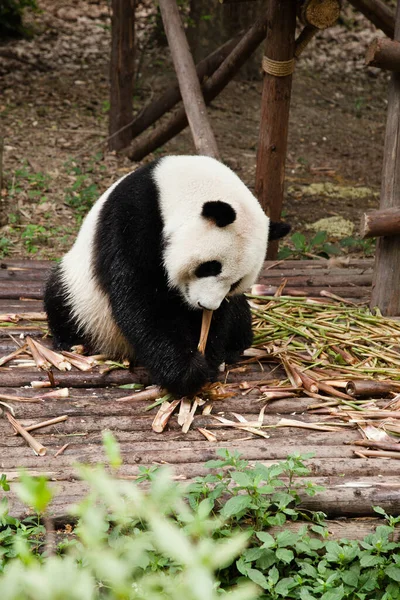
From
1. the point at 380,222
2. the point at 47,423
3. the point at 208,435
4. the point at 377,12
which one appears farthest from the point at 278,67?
the point at 47,423

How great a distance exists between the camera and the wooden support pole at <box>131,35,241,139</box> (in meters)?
6.45

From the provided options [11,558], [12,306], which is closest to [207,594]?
[11,558]

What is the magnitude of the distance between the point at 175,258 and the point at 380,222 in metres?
1.57

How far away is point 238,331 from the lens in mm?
3830

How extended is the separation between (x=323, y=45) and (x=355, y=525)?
31.8 feet

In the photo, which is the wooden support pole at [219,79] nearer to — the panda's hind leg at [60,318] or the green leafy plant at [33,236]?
the green leafy plant at [33,236]

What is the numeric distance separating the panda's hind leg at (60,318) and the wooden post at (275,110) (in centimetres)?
201

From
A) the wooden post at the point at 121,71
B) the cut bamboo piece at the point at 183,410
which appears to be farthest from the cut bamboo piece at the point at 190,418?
the wooden post at the point at 121,71

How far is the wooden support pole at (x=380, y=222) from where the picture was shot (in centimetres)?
426

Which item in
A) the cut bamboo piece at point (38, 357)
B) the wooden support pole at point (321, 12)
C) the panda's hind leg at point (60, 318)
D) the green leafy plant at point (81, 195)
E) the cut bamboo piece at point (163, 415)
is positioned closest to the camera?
→ the cut bamboo piece at point (163, 415)

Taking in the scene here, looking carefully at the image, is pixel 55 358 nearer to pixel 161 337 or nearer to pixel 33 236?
Result: pixel 161 337

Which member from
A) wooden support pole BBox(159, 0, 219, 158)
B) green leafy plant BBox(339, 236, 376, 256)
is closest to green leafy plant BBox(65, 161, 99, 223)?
wooden support pole BBox(159, 0, 219, 158)

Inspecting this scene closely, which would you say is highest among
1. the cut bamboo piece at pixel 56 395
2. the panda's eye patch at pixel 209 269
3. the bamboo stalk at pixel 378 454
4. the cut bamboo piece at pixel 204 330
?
the panda's eye patch at pixel 209 269

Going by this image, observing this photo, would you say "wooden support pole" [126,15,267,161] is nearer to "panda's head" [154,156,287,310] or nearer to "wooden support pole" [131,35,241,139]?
"wooden support pole" [131,35,241,139]
